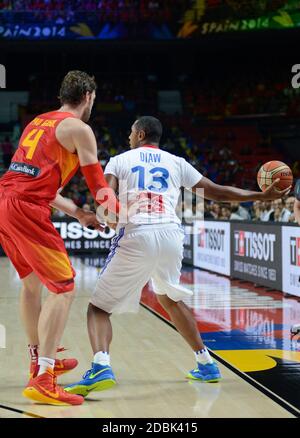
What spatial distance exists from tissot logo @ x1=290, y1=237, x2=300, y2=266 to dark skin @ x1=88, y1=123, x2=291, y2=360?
17.1 ft

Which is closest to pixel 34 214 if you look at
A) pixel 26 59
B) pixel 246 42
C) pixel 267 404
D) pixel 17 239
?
pixel 17 239

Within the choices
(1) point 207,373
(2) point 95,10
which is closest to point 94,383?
(1) point 207,373

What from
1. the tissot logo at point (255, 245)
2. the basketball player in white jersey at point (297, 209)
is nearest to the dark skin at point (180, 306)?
the basketball player in white jersey at point (297, 209)

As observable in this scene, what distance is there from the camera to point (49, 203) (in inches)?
198

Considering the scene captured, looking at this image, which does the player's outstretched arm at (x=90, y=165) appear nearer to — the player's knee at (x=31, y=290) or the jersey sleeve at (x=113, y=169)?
the jersey sleeve at (x=113, y=169)

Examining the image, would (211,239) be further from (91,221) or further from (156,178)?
(91,221)

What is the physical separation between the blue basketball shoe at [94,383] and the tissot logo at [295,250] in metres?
5.99

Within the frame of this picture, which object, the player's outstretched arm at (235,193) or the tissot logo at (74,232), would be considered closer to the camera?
the player's outstretched arm at (235,193)

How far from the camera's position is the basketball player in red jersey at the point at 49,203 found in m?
4.73

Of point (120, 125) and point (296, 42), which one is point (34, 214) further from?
point (296, 42)

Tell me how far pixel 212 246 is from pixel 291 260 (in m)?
4.39

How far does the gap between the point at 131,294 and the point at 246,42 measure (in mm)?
24336

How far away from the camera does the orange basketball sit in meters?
5.31

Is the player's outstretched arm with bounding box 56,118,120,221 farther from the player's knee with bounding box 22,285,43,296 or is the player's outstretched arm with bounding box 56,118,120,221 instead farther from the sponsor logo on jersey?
the player's knee with bounding box 22,285,43,296
